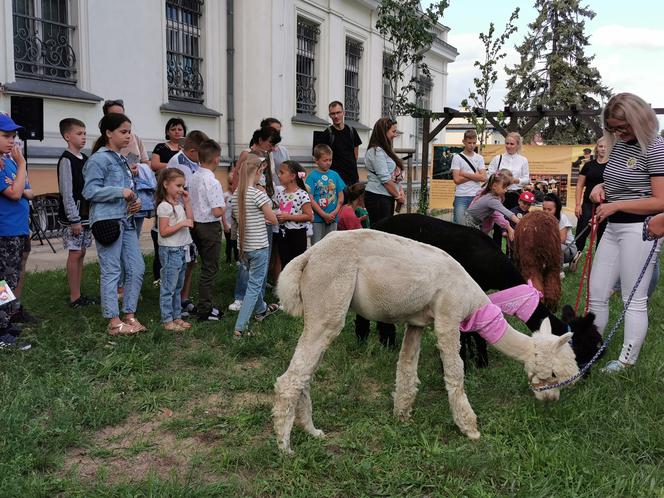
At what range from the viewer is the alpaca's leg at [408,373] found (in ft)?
13.1

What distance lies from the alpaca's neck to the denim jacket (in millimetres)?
3586

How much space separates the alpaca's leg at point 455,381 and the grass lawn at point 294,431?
117 millimetres

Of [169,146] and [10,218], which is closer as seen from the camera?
[10,218]

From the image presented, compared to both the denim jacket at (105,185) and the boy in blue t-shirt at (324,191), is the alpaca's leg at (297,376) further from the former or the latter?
the boy in blue t-shirt at (324,191)

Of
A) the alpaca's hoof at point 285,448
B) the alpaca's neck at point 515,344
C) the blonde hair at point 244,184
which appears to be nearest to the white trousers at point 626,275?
the alpaca's neck at point 515,344

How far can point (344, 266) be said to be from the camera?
349 centimetres

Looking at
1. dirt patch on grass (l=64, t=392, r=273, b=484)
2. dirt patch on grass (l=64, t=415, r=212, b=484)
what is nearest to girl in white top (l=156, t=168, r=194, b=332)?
dirt patch on grass (l=64, t=392, r=273, b=484)

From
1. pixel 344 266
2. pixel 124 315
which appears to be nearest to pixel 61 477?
pixel 344 266

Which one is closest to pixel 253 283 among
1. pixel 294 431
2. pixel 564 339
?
pixel 294 431

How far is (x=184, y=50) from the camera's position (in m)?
12.9

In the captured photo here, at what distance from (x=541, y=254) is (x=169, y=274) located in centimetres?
362

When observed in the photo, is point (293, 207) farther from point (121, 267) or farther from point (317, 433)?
point (317, 433)

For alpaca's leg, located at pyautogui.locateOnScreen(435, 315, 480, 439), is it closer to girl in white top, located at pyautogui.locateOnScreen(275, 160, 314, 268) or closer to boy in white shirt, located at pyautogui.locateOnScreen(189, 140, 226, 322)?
boy in white shirt, located at pyautogui.locateOnScreen(189, 140, 226, 322)

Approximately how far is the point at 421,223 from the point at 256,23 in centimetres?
1068
